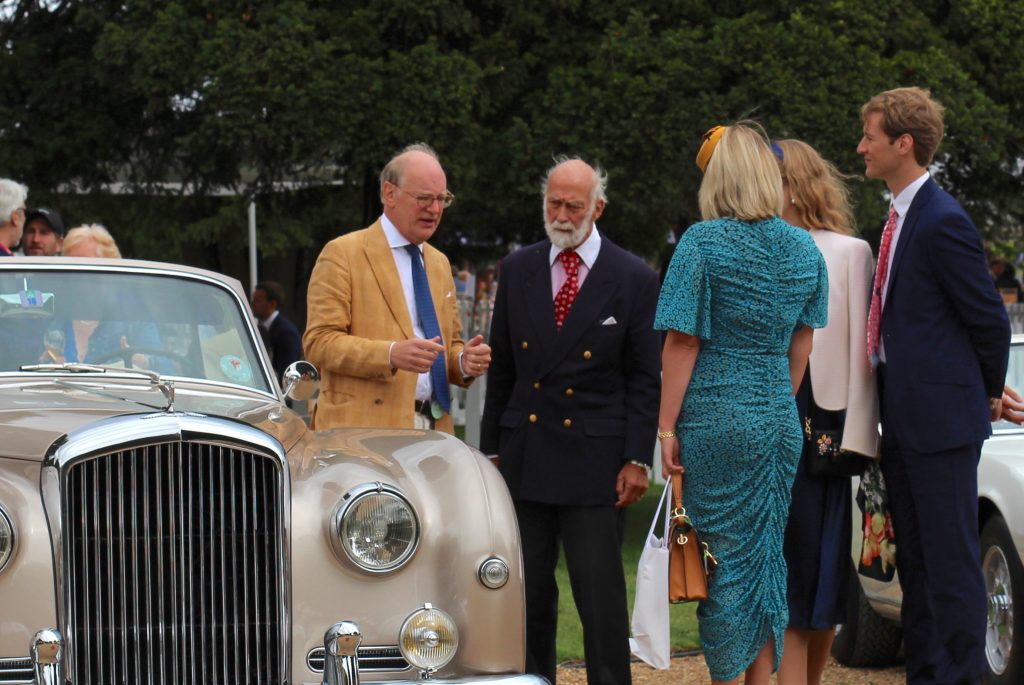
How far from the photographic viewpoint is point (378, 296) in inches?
239

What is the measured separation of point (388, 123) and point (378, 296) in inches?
239

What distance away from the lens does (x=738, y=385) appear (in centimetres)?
513

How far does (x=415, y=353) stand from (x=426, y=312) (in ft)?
2.08

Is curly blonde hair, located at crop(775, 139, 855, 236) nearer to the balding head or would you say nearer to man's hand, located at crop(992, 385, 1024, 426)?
man's hand, located at crop(992, 385, 1024, 426)

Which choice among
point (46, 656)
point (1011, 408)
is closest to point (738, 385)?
point (1011, 408)

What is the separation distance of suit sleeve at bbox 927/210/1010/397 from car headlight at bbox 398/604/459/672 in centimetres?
217

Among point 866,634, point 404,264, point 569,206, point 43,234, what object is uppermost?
point 43,234

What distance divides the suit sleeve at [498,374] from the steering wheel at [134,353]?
3.88ft

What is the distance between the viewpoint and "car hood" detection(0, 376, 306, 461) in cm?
454

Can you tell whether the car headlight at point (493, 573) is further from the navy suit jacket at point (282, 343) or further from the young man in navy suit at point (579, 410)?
the navy suit jacket at point (282, 343)

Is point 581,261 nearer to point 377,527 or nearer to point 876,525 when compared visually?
point 876,525

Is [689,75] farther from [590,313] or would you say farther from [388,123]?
[590,313]

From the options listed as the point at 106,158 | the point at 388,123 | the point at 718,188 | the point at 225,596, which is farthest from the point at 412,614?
the point at 106,158

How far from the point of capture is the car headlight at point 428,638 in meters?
4.41
